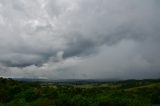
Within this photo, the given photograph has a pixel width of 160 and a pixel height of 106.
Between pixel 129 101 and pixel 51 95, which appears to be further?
pixel 51 95

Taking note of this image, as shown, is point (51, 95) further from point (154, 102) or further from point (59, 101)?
point (154, 102)

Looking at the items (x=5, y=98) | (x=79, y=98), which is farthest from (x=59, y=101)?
(x=5, y=98)

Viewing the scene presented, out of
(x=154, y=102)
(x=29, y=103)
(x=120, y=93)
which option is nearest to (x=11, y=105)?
(x=29, y=103)

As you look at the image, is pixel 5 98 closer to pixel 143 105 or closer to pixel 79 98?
pixel 79 98

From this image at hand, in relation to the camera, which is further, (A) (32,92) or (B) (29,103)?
(A) (32,92)

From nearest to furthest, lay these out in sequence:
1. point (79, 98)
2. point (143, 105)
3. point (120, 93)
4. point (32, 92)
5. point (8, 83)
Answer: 1. point (143, 105)
2. point (79, 98)
3. point (120, 93)
4. point (32, 92)
5. point (8, 83)

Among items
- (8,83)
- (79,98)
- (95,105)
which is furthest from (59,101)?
(8,83)

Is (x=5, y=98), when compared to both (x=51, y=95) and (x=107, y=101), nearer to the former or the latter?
(x=51, y=95)

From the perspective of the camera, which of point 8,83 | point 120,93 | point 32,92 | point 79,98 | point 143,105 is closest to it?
point 143,105

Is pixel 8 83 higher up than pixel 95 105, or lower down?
higher up
